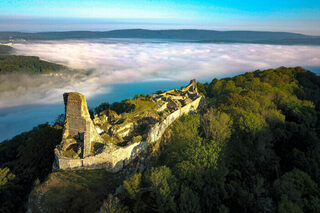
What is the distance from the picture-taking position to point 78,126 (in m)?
18.7

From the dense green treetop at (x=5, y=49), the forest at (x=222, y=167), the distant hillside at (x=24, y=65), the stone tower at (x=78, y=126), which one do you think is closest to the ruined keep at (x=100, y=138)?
the stone tower at (x=78, y=126)

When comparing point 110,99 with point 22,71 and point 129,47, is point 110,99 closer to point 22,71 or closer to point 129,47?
point 22,71

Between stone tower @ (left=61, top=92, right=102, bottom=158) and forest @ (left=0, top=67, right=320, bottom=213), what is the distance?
13.8 ft

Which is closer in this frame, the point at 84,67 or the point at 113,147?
the point at 113,147

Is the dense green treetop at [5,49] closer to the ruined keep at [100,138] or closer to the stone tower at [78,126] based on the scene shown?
the ruined keep at [100,138]

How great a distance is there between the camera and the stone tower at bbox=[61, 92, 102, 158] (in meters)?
17.6

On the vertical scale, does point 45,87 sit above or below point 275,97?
below

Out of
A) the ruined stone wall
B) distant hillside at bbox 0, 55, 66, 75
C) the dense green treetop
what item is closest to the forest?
the ruined stone wall

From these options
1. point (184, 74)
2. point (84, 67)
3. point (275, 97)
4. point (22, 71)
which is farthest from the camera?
point (184, 74)

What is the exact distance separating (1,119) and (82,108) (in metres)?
69.2

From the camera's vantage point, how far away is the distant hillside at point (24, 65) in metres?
84.8

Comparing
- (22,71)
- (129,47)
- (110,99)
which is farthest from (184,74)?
(22,71)

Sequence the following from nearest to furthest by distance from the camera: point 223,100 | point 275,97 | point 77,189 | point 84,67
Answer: point 77,189
point 223,100
point 275,97
point 84,67

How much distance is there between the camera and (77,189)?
15.2 m
